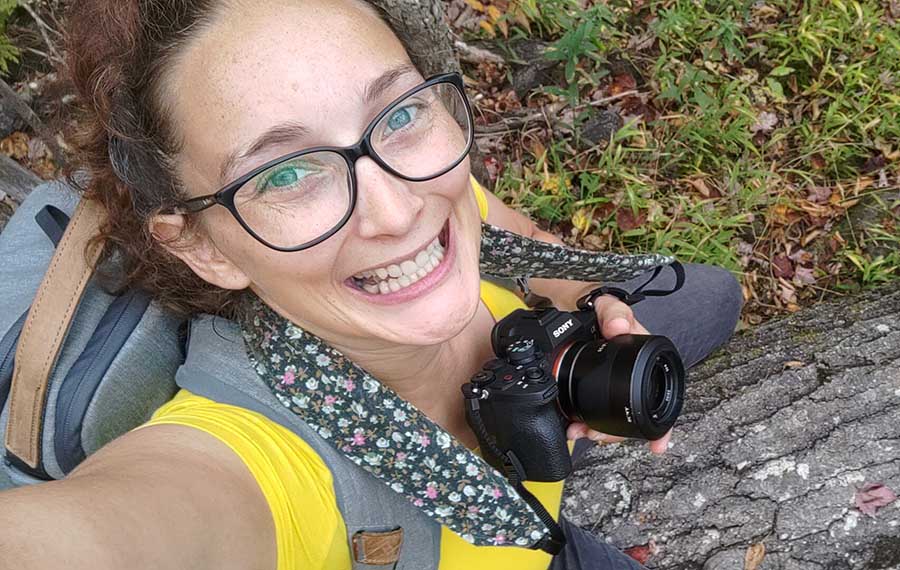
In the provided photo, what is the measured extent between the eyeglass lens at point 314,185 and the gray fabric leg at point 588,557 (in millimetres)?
1163

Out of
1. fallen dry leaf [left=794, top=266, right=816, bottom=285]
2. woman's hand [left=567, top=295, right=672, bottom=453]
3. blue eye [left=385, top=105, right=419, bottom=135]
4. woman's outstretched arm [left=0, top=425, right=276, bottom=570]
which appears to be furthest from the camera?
fallen dry leaf [left=794, top=266, right=816, bottom=285]

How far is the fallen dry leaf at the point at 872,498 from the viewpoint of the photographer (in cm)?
184

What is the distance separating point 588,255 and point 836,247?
1.42m

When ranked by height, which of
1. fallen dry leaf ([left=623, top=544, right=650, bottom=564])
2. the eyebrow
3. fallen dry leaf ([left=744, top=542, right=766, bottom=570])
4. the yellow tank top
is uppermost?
the eyebrow

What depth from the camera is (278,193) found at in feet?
3.91

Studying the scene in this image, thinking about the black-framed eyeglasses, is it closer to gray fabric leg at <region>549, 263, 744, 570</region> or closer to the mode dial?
the mode dial

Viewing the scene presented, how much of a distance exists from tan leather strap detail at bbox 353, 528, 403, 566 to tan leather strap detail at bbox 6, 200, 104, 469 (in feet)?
1.89

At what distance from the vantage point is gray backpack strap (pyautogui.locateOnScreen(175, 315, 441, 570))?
4.41 ft

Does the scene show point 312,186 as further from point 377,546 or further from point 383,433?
point 377,546

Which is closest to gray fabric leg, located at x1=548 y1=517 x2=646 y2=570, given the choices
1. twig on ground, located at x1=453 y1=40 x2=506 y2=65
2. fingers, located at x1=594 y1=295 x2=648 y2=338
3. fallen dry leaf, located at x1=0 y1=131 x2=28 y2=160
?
fingers, located at x1=594 y1=295 x2=648 y2=338

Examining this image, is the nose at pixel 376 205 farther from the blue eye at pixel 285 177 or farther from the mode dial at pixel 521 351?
the mode dial at pixel 521 351

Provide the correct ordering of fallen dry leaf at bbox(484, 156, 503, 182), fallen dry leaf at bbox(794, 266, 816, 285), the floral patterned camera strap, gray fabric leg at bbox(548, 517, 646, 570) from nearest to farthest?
the floral patterned camera strap < gray fabric leg at bbox(548, 517, 646, 570) < fallen dry leaf at bbox(794, 266, 816, 285) < fallen dry leaf at bbox(484, 156, 503, 182)

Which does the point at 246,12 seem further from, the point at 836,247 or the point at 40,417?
the point at 836,247

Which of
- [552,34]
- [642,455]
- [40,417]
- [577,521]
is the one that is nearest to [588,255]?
[642,455]
